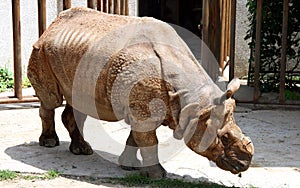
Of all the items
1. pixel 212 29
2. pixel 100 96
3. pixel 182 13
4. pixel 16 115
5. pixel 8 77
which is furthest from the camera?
pixel 182 13

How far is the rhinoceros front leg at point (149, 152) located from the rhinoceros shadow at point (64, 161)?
198mm

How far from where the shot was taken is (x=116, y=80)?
5020mm

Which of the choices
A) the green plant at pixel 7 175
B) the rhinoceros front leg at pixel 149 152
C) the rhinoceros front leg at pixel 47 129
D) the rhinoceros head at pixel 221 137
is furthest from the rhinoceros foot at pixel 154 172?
the rhinoceros front leg at pixel 47 129

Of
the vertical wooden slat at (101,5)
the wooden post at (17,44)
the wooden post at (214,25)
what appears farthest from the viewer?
the vertical wooden slat at (101,5)

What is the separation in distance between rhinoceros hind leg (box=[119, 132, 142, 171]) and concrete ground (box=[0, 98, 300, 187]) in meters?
0.09

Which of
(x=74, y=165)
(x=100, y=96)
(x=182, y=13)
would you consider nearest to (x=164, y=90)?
(x=100, y=96)

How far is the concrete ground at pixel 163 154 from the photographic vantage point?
5.34 m

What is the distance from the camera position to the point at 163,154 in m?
A: 6.06

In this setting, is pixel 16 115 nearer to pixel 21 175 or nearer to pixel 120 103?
pixel 21 175

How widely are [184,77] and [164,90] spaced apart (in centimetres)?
21

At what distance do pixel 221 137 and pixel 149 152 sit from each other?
723mm

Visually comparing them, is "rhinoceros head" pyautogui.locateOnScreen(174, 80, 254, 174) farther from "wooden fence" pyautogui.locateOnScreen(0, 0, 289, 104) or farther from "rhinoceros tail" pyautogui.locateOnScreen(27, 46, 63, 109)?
"wooden fence" pyautogui.locateOnScreen(0, 0, 289, 104)

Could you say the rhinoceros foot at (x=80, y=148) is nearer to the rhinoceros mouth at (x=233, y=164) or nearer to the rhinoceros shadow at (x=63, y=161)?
the rhinoceros shadow at (x=63, y=161)

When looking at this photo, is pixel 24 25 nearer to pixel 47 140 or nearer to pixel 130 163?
pixel 47 140
